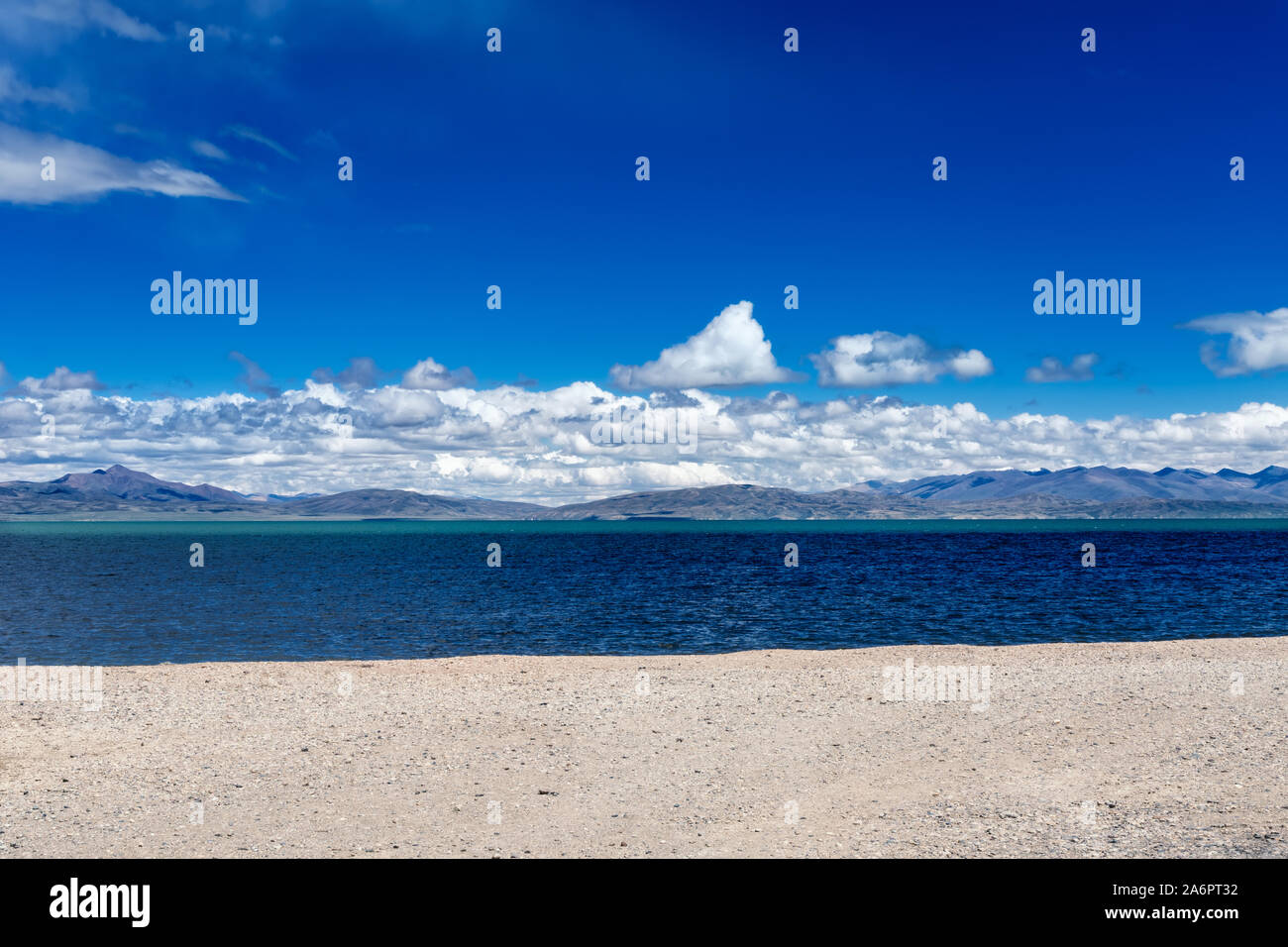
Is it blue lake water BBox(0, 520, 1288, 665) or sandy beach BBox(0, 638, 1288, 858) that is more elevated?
sandy beach BBox(0, 638, 1288, 858)

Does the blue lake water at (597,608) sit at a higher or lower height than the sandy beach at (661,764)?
lower

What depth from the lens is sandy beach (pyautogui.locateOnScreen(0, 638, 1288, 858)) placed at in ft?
38.0

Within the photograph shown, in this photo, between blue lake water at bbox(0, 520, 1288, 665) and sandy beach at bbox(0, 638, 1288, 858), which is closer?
sandy beach at bbox(0, 638, 1288, 858)

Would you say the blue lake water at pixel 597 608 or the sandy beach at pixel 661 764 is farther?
the blue lake water at pixel 597 608

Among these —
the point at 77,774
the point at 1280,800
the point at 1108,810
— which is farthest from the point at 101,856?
the point at 1280,800

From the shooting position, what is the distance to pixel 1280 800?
12195 millimetres

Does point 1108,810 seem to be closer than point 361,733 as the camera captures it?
Yes

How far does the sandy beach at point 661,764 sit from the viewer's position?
1157 centimetres

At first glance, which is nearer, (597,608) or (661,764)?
(661,764)

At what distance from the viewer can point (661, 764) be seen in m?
15.4

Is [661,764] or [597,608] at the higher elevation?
[661,764]

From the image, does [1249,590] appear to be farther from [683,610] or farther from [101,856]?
[101,856]
